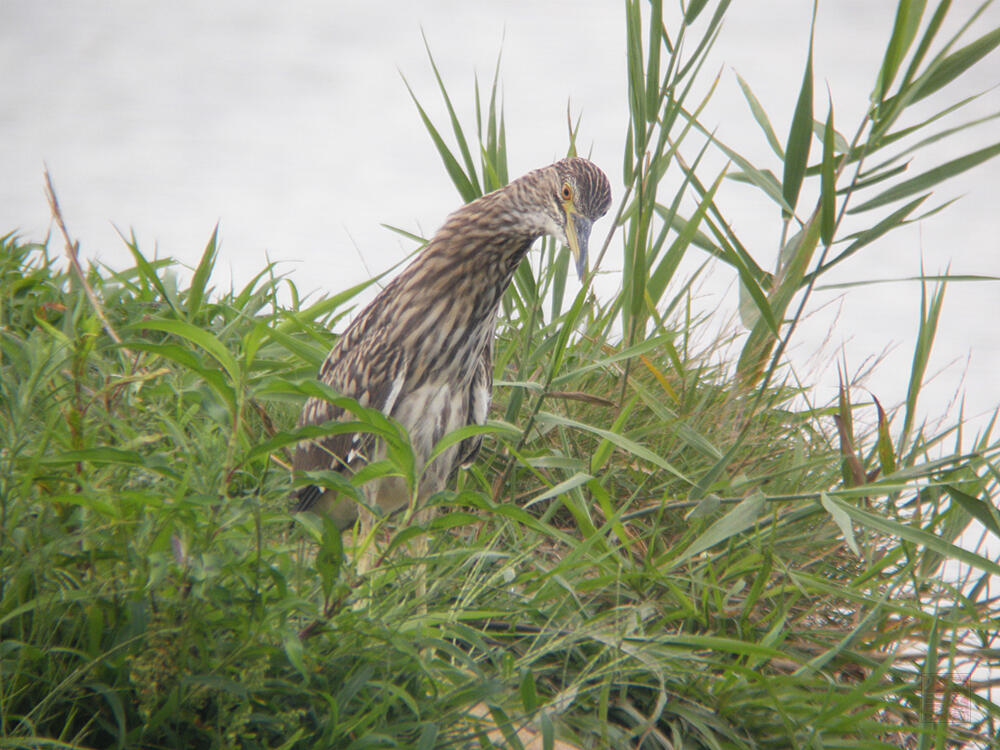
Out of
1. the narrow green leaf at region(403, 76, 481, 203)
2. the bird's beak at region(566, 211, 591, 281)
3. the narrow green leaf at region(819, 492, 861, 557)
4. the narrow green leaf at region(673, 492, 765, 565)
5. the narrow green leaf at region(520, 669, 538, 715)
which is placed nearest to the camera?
the narrow green leaf at region(520, 669, 538, 715)

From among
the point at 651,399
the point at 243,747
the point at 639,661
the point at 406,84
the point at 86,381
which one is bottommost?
the point at 243,747

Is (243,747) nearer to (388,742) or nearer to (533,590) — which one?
(388,742)

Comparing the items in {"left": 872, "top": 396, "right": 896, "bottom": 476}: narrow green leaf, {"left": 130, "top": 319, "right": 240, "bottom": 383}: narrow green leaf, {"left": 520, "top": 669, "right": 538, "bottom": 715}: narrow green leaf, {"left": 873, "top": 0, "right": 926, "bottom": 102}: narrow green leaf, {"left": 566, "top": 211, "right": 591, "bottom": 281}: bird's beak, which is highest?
{"left": 873, "top": 0, "right": 926, "bottom": 102}: narrow green leaf

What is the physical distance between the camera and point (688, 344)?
357 centimetres

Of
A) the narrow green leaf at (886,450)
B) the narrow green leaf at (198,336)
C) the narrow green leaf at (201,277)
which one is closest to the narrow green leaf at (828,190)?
the narrow green leaf at (886,450)

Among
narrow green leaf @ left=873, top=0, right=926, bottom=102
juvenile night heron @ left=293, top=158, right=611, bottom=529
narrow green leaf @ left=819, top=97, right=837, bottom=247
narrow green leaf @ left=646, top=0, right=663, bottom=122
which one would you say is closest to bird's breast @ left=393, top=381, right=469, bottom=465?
juvenile night heron @ left=293, top=158, right=611, bottom=529

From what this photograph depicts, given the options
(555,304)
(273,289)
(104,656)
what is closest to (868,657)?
(555,304)

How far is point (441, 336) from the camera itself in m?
2.83

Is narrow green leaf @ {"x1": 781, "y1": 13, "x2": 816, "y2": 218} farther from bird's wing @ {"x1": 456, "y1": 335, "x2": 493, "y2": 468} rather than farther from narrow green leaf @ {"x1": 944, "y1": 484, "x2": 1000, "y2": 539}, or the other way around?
bird's wing @ {"x1": 456, "y1": 335, "x2": 493, "y2": 468}

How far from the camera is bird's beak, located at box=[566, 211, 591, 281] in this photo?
9.84ft

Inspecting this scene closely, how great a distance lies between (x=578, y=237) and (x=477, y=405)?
Answer: 780 millimetres

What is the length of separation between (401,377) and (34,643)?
158 centimetres

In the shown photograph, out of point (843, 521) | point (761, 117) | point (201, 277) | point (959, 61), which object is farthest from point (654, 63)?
point (201, 277)

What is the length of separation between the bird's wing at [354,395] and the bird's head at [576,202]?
30.8 inches
